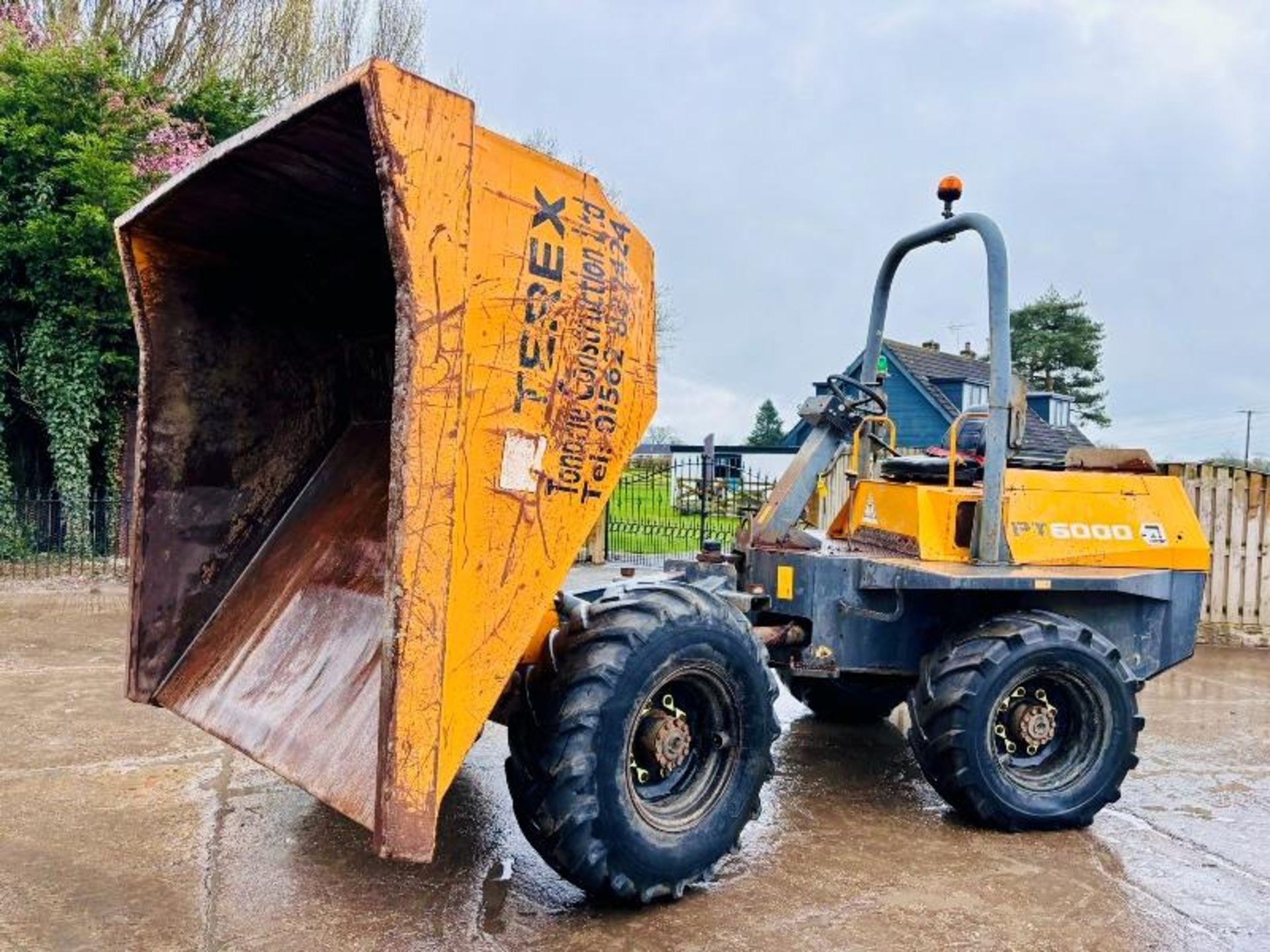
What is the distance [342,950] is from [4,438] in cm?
1238

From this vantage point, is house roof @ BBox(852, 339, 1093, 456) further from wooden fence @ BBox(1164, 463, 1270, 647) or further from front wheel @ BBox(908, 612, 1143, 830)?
front wheel @ BBox(908, 612, 1143, 830)

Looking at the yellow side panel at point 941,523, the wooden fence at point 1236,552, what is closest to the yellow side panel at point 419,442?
the yellow side panel at point 941,523

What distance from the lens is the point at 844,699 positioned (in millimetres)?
6109

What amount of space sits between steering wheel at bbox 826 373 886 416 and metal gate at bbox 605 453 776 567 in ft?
26.7

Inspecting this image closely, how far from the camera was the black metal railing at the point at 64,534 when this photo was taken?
12.6 meters

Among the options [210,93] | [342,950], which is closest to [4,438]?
[210,93]

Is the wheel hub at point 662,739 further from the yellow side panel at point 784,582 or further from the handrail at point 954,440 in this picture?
the handrail at point 954,440

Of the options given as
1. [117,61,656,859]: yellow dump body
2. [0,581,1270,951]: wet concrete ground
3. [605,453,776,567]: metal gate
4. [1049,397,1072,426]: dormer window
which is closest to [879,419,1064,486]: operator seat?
[0,581,1270,951]: wet concrete ground

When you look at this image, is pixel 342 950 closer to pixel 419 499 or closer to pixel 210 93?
pixel 419 499

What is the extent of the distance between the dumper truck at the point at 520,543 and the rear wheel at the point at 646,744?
0.01m

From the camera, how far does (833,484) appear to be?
12.0 m

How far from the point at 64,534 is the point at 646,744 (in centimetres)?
1186

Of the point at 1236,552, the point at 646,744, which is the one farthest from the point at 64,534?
the point at 1236,552

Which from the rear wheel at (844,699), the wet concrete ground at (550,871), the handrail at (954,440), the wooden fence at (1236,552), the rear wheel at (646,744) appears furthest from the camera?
the wooden fence at (1236,552)
